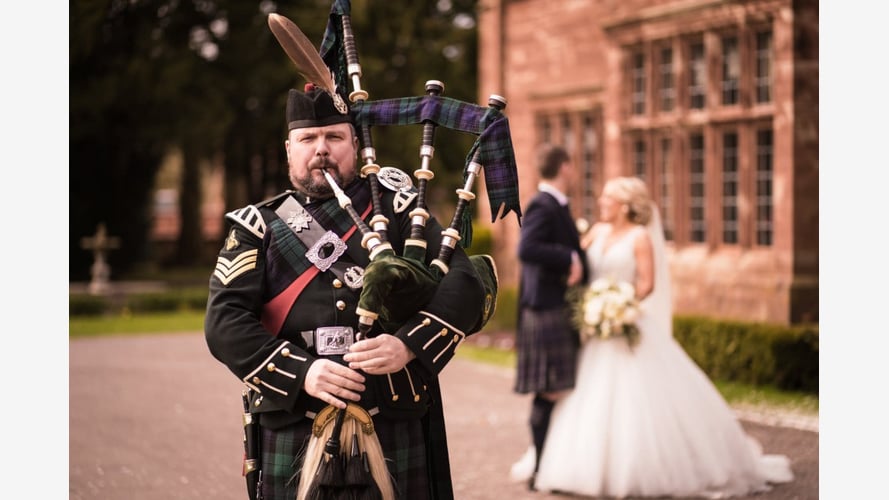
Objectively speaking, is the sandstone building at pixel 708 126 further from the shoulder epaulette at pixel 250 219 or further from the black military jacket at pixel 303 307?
A: the shoulder epaulette at pixel 250 219

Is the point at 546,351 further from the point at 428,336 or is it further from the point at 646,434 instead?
the point at 428,336

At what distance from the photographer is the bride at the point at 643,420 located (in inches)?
256

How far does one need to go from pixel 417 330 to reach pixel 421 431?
509 mm

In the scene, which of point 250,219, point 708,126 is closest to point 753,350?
point 708,126

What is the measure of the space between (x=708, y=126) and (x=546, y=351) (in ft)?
22.0

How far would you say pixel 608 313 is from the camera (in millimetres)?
6750

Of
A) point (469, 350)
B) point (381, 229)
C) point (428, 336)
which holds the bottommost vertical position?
point (469, 350)

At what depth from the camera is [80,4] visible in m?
7.52

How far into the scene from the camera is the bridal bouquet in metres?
6.77

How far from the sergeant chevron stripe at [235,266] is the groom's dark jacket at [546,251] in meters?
3.76

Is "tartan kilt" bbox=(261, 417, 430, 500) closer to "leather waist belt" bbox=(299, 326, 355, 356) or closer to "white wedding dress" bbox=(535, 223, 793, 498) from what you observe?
"leather waist belt" bbox=(299, 326, 355, 356)

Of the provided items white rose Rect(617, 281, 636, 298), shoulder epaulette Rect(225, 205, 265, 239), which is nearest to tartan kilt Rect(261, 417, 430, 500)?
shoulder epaulette Rect(225, 205, 265, 239)

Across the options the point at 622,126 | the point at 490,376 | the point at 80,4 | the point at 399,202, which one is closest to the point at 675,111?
the point at 622,126

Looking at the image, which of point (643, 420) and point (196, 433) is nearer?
point (643, 420)
